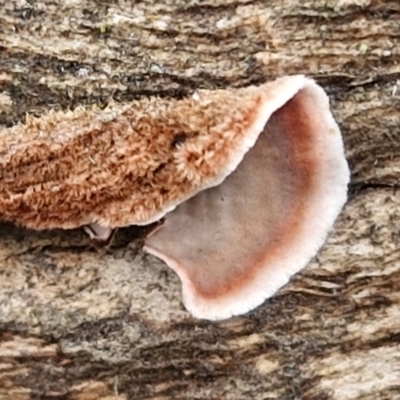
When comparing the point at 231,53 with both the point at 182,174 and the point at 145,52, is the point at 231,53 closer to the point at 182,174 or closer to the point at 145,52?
the point at 145,52

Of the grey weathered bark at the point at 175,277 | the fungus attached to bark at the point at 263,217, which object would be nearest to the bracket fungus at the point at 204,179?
the fungus attached to bark at the point at 263,217

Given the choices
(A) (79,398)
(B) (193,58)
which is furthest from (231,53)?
(A) (79,398)

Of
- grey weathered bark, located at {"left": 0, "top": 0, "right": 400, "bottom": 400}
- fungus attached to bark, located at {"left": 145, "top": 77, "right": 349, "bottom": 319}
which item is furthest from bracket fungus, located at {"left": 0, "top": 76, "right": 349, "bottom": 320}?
grey weathered bark, located at {"left": 0, "top": 0, "right": 400, "bottom": 400}

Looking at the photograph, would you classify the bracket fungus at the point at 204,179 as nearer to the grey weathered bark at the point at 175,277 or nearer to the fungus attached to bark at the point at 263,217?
the fungus attached to bark at the point at 263,217

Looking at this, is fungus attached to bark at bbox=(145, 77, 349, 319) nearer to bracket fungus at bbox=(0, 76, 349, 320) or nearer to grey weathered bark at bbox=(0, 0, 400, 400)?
bracket fungus at bbox=(0, 76, 349, 320)

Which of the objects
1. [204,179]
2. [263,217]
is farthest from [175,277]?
[204,179]
